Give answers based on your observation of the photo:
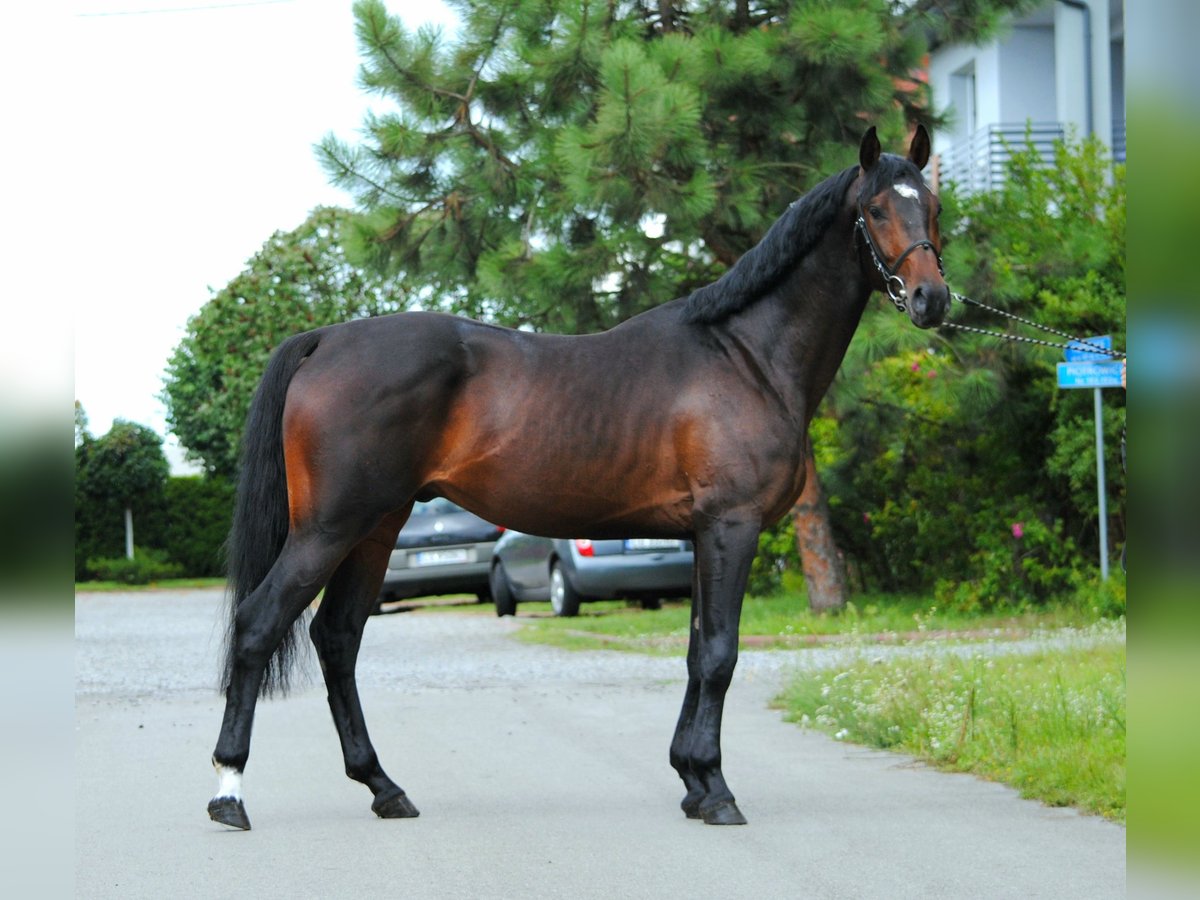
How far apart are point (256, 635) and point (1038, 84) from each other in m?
25.8

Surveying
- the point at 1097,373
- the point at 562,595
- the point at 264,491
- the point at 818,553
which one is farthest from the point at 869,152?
the point at 562,595

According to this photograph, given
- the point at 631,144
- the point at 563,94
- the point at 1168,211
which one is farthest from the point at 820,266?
the point at 563,94

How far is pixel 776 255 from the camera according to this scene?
6.23 m

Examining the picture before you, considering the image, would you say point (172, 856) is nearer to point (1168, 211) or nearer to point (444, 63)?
point (1168, 211)

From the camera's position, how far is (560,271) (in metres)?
13.2

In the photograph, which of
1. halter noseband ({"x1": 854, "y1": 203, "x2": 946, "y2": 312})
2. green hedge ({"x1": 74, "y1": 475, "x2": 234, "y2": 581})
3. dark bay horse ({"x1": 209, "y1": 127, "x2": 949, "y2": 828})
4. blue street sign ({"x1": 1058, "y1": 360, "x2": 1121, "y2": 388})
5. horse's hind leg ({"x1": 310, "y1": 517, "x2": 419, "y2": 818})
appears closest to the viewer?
halter noseband ({"x1": 854, "y1": 203, "x2": 946, "y2": 312})

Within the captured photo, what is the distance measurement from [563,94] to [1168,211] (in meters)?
13.0

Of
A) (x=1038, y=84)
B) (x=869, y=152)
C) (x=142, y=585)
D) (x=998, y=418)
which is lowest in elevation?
(x=142, y=585)

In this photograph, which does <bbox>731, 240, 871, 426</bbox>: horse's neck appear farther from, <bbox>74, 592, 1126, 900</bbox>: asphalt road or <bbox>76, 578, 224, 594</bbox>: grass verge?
<bbox>76, 578, 224, 594</bbox>: grass verge

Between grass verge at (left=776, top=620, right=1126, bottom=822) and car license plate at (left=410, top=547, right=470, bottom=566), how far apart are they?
11.8 meters

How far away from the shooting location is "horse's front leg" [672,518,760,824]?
593 centimetres

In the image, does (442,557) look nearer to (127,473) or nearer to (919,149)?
(127,473)

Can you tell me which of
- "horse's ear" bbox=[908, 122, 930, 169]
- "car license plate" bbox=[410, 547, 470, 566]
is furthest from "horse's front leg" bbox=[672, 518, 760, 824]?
"car license plate" bbox=[410, 547, 470, 566]

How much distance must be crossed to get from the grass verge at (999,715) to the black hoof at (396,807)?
8.55 feet
